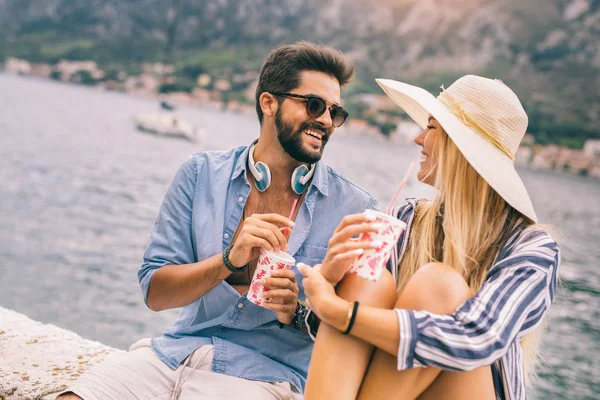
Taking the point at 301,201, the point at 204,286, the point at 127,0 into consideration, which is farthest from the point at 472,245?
the point at 127,0

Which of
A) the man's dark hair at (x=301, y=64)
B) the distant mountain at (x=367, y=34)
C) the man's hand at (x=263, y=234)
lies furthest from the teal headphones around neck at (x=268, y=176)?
the distant mountain at (x=367, y=34)

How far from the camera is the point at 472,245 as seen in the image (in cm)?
209

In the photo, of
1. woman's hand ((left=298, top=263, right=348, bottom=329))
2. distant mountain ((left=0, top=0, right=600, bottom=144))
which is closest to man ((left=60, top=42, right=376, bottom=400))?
woman's hand ((left=298, top=263, right=348, bottom=329))

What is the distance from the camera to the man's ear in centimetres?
296

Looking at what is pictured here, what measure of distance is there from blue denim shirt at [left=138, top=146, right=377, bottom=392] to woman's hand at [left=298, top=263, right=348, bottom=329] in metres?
0.65

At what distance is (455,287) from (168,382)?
1.26 metres

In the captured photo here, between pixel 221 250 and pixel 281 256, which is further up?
pixel 281 256

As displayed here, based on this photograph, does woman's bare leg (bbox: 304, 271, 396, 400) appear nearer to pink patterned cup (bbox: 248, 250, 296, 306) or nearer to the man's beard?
pink patterned cup (bbox: 248, 250, 296, 306)

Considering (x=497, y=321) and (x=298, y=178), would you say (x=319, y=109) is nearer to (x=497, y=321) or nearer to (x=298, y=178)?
(x=298, y=178)

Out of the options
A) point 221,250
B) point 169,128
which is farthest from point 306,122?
point 169,128

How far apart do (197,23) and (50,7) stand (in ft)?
140

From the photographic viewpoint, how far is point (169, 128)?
67688 millimetres

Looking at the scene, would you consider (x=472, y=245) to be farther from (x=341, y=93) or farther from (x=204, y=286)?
(x=341, y=93)

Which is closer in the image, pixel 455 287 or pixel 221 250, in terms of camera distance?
pixel 455 287
